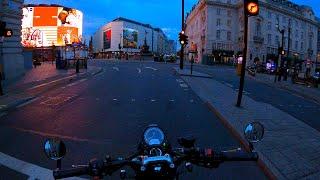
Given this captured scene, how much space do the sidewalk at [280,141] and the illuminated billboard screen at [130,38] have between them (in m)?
175

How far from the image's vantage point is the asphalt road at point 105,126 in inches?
388

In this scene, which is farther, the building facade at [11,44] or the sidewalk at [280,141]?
the building facade at [11,44]

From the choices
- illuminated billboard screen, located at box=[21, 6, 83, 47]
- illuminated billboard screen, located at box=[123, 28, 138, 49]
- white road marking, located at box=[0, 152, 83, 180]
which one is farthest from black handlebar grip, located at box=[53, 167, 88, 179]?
illuminated billboard screen, located at box=[123, 28, 138, 49]

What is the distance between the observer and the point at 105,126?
46.7 ft

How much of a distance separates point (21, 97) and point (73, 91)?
13.7ft

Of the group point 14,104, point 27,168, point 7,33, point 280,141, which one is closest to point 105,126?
point 280,141

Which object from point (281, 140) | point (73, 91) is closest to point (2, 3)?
point (73, 91)

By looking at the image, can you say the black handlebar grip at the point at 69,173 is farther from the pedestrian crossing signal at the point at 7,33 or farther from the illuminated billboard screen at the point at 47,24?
the illuminated billboard screen at the point at 47,24

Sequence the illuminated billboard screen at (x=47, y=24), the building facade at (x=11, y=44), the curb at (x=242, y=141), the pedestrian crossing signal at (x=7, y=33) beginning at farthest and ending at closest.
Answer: the illuminated billboard screen at (x=47, y=24) < the building facade at (x=11, y=44) < the pedestrian crossing signal at (x=7, y=33) < the curb at (x=242, y=141)

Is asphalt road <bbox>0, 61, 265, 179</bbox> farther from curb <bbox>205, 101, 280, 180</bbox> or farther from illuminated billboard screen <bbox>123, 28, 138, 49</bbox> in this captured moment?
illuminated billboard screen <bbox>123, 28, 138, 49</bbox>

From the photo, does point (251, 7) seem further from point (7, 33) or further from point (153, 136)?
point (153, 136)

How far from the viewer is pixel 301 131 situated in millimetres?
13656

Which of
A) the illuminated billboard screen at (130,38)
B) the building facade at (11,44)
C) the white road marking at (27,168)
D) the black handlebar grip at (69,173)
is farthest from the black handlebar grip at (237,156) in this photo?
the illuminated billboard screen at (130,38)

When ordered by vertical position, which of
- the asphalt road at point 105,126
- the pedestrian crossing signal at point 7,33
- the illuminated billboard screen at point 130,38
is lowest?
the asphalt road at point 105,126
